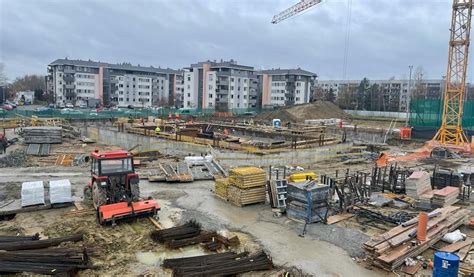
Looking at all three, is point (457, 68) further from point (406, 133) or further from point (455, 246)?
point (455, 246)

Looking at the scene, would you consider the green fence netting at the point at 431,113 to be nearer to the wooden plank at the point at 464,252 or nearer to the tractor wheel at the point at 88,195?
the wooden plank at the point at 464,252

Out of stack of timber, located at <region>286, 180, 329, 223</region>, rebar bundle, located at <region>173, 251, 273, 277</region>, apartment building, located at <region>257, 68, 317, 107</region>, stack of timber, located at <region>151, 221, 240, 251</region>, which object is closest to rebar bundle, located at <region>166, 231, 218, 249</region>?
stack of timber, located at <region>151, 221, 240, 251</region>

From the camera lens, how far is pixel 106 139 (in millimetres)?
33156

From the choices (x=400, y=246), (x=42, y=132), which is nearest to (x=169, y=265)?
(x=400, y=246)

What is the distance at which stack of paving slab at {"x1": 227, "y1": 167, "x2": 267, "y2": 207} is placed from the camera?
13031mm

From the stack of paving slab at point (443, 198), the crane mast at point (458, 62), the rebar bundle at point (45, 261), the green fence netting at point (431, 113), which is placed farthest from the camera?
the green fence netting at point (431, 113)

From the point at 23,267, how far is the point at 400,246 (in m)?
8.48

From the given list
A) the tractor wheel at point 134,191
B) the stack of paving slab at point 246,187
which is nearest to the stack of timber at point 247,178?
the stack of paving slab at point 246,187

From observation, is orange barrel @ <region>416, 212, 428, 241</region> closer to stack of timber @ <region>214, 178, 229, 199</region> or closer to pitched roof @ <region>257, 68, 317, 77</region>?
stack of timber @ <region>214, 178, 229, 199</region>

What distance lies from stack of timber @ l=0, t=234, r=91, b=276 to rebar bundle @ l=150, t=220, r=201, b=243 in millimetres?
1879

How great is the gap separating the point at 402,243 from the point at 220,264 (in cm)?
Answer: 457

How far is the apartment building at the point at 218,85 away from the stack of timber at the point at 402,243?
213 feet

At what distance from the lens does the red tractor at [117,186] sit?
35.8 ft

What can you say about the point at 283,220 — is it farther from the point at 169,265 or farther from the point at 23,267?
the point at 23,267
